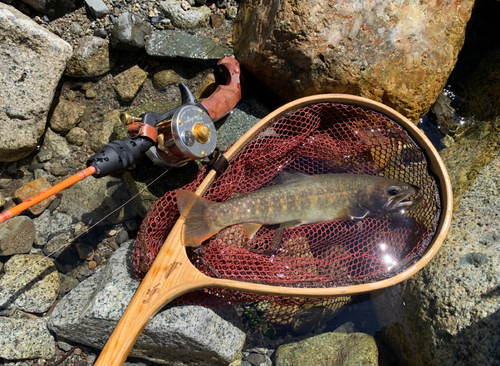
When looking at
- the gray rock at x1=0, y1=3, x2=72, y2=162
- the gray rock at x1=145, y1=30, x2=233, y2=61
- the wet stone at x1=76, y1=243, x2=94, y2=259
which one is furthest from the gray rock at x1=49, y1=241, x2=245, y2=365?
the gray rock at x1=145, y1=30, x2=233, y2=61

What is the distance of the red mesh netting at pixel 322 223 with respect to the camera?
13.0 feet

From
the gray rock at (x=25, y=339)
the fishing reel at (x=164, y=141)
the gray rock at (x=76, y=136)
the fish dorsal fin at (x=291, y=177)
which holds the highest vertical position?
the fishing reel at (x=164, y=141)

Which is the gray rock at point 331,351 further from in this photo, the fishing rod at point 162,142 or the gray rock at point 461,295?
the fishing rod at point 162,142

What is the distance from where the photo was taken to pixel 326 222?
4535 millimetres

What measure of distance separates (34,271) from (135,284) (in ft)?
5.09

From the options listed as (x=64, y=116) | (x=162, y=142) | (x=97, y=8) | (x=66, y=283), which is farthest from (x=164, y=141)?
(x=97, y=8)

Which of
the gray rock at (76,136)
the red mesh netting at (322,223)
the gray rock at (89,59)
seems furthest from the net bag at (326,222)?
the gray rock at (89,59)

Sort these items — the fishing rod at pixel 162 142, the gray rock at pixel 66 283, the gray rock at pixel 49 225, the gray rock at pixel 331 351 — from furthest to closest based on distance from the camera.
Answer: the gray rock at pixel 49 225 → the gray rock at pixel 66 283 → the gray rock at pixel 331 351 → the fishing rod at pixel 162 142

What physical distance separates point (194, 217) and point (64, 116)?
299cm

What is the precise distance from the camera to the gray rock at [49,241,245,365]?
12.9 feet

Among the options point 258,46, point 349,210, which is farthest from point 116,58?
point 349,210

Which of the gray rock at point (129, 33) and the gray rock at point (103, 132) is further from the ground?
the gray rock at point (129, 33)

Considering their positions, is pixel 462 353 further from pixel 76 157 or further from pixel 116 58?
pixel 116 58

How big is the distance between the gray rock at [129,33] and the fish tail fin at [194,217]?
290cm
